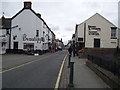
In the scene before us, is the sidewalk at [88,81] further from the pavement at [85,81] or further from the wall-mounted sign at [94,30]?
the wall-mounted sign at [94,30]

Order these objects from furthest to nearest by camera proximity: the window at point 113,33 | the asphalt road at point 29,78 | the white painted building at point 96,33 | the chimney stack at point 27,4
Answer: the chimney stack at point 27,4 < the window at point 113,33 < the white painted building at point 96,33 < the asphalt road at point 29,78

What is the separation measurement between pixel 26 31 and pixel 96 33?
55.2 feet

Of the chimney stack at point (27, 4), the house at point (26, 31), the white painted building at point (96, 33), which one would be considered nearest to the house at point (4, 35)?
the house at point (26, 31)

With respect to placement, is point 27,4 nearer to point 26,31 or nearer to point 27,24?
point 27,24

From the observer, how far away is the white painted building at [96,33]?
47.5 meters

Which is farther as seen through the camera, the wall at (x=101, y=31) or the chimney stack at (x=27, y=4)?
the chimney stack at (x=27, y=4)

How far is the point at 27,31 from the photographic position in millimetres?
52344

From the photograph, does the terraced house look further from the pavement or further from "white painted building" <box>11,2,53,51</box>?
the pavement

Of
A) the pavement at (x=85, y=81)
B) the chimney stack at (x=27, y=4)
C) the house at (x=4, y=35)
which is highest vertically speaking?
the chimney stack at (x=27, y=4)

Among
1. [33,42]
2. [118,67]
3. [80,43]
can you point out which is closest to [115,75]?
[118,67]

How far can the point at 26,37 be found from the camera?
5197cm

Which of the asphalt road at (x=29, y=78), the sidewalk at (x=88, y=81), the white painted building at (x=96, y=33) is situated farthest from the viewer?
the white painted building at (x=96, y=33)

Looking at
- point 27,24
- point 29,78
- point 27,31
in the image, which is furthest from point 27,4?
point 29,78

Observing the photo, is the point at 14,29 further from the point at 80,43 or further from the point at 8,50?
the point at 80,43
